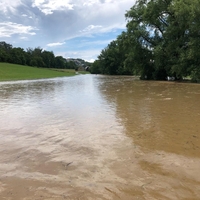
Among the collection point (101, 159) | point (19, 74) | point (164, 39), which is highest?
point (164, 39)

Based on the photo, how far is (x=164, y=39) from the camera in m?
31.7

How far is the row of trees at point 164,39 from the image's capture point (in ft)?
85.4

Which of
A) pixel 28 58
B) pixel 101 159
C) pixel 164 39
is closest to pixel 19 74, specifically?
pixel 164 39

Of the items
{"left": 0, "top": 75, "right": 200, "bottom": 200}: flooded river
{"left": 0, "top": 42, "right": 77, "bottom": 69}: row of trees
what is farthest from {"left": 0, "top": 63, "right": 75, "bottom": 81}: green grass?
{"left": 0, "top": 75, "right": 200, "bottom": 200}: flooded river

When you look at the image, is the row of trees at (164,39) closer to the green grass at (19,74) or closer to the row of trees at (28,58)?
the green grass at (19,74)

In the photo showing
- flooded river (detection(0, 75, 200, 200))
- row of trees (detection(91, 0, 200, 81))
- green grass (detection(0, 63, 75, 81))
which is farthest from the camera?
green grass (detection(0, 63, 75, 81))

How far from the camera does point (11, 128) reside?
5984mm

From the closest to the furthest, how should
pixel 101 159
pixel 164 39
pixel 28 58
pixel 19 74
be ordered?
pixel 101 159, pixel 164 39, pixel 19 74, pixel 28 58

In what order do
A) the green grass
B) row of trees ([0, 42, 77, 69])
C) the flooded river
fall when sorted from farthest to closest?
1. row of trees ([0, 42, 77, 69])
2. the green grass
3. the flooded river

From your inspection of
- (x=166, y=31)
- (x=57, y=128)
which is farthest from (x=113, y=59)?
(x=57, y=128)

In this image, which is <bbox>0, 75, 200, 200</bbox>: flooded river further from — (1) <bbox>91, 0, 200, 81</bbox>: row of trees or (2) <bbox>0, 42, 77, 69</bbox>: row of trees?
(2) <bbox>0, 42, 77, 69</bbox>: row of trees

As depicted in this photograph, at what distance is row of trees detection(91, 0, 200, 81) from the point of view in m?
26.0

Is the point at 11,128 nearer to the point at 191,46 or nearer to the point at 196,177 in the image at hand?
the point at 196,177

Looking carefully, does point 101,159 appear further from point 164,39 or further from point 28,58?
point 28,58
